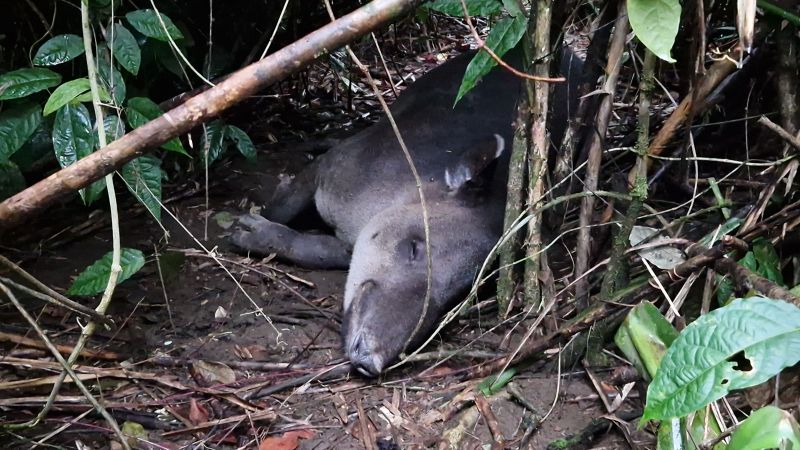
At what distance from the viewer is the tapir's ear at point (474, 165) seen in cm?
379

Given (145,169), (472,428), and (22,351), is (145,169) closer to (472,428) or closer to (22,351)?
(22,351)

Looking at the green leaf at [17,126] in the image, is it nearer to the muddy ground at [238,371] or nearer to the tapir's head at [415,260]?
the muddy ground at [238,371]

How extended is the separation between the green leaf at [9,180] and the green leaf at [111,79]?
23.1 inches

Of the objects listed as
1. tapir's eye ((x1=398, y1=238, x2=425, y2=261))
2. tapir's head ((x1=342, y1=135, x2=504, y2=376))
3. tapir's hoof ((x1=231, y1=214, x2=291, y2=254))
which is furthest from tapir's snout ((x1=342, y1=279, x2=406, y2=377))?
tapir's hoof ((x1=231, y1=214, x2=291, y2=254))

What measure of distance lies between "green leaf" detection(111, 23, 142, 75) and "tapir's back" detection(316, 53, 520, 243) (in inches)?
58.9

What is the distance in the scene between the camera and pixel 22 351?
108 inches

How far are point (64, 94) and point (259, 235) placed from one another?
5.11 feet

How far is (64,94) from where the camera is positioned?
2602 mm

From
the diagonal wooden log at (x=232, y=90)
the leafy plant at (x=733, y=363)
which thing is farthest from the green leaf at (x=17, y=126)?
the leafy plant at (x=733, y=363)

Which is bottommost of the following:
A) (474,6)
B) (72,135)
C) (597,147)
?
(597,147)

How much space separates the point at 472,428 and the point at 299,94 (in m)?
3.74

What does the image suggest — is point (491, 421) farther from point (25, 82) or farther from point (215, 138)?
point (215, 138)

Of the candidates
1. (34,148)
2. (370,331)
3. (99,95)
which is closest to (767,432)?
(370,331)

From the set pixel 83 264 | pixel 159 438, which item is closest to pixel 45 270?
pixel 83 264
